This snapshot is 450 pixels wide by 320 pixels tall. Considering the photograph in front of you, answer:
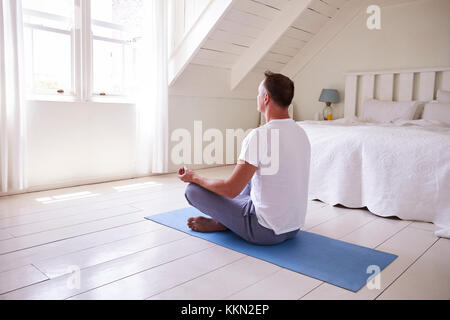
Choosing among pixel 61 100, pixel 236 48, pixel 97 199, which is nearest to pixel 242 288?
pixel 97 199

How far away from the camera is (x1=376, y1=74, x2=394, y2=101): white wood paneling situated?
4449 millimetres

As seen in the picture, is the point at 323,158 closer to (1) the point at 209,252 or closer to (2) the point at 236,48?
(1) the point at 209,252

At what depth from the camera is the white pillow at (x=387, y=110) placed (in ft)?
13.1

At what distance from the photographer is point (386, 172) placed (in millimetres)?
2635

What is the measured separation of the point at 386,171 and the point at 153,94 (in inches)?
89.0

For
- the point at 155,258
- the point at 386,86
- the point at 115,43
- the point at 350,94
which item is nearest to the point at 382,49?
the point at 386,86

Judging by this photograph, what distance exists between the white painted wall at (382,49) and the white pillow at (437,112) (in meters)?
0.66

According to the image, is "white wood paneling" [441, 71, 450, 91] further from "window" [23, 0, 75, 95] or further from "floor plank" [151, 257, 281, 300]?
"window" [23, 0, 75, 95]

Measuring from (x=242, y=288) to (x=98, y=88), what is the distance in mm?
2663

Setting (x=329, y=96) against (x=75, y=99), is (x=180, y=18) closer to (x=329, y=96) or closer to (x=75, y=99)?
(x=75, y=99)

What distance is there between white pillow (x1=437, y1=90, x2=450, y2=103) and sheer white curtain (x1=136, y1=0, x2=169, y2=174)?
289cm

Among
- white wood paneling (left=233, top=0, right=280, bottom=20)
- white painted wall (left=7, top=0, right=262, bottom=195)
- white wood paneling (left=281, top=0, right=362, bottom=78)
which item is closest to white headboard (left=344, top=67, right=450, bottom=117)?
white wood paneling (left=281, top=0, right=362, bottom=78)

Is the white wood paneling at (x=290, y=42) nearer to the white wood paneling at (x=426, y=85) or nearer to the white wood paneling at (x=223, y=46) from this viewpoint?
the white wood paneling at (x=223, y=46)

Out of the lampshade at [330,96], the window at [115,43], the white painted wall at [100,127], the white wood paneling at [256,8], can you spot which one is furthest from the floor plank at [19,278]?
the lampshade at [330,96]
